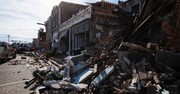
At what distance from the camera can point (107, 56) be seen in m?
8.18

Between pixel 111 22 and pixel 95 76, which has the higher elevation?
pixel 111 22

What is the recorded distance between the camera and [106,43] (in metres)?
11.1

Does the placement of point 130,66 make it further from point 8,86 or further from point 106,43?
point 8,86

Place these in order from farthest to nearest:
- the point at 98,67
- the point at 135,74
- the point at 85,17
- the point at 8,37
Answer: the point at 8,37
the point at 85,17
the point at 98,67
the point at 135,74

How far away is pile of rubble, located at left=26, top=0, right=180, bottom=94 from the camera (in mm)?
5234

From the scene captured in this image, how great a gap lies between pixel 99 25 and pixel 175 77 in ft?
31.4

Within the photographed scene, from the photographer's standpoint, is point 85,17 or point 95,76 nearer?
point 95,76

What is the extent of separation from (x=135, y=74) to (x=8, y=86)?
569 centimetres

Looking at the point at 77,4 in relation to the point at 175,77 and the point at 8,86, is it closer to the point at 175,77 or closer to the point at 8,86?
the point at 8,86

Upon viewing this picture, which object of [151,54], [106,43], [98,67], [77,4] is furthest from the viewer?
[77,4]

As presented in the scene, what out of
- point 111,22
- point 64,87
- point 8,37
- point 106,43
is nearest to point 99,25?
point 111,22

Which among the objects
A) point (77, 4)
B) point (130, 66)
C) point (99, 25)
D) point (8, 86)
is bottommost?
point (8, 86)

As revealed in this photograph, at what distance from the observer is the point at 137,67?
618cm

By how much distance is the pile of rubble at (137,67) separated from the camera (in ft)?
17.2
